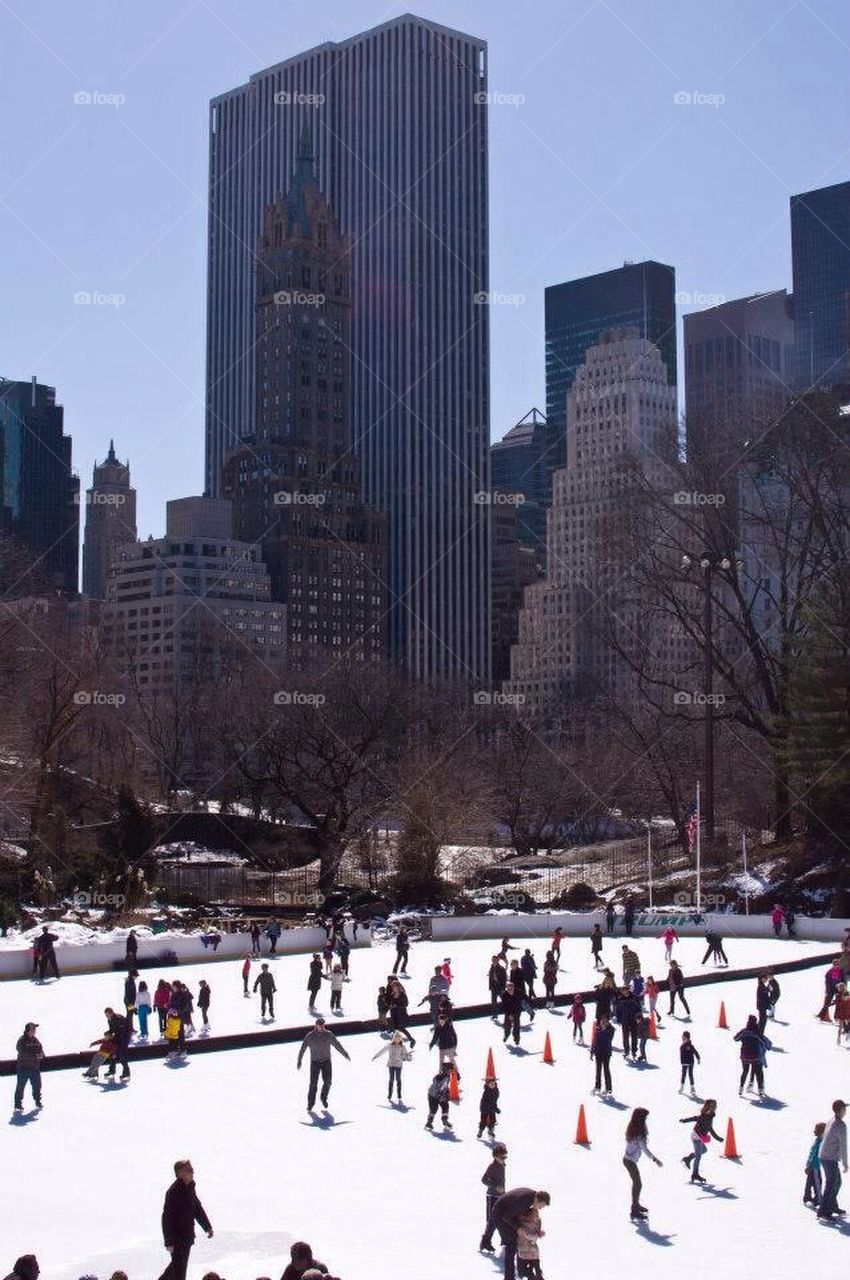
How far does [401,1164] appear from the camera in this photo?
1822 cm

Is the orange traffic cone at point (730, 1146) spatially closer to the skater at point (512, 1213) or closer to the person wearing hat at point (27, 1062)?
the skater at point (512, 1213)

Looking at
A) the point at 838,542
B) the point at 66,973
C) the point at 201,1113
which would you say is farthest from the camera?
the point at 838,542

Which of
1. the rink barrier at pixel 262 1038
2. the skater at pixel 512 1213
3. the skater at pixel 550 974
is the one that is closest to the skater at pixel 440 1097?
the skater at pixel 512 1213

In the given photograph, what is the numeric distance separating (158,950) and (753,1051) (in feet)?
60.2

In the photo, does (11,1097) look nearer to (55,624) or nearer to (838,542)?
(838,542)

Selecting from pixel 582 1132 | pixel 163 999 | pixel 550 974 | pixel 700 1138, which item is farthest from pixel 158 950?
pixel 700 1138

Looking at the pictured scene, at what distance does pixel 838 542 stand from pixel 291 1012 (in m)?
32.2

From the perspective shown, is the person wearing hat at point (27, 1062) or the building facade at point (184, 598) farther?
the building facade at point (184, 598)

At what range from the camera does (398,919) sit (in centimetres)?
4862

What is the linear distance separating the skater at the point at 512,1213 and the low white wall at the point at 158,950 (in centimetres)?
2280

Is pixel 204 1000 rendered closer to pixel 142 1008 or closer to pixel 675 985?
pixel 142 1008

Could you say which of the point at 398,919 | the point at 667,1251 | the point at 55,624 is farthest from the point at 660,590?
the point at 667,1251

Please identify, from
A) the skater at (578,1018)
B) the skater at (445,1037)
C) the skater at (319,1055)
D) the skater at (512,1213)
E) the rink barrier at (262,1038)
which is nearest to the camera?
the skater at (512,1213)

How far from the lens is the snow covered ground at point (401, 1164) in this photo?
14961 mm
